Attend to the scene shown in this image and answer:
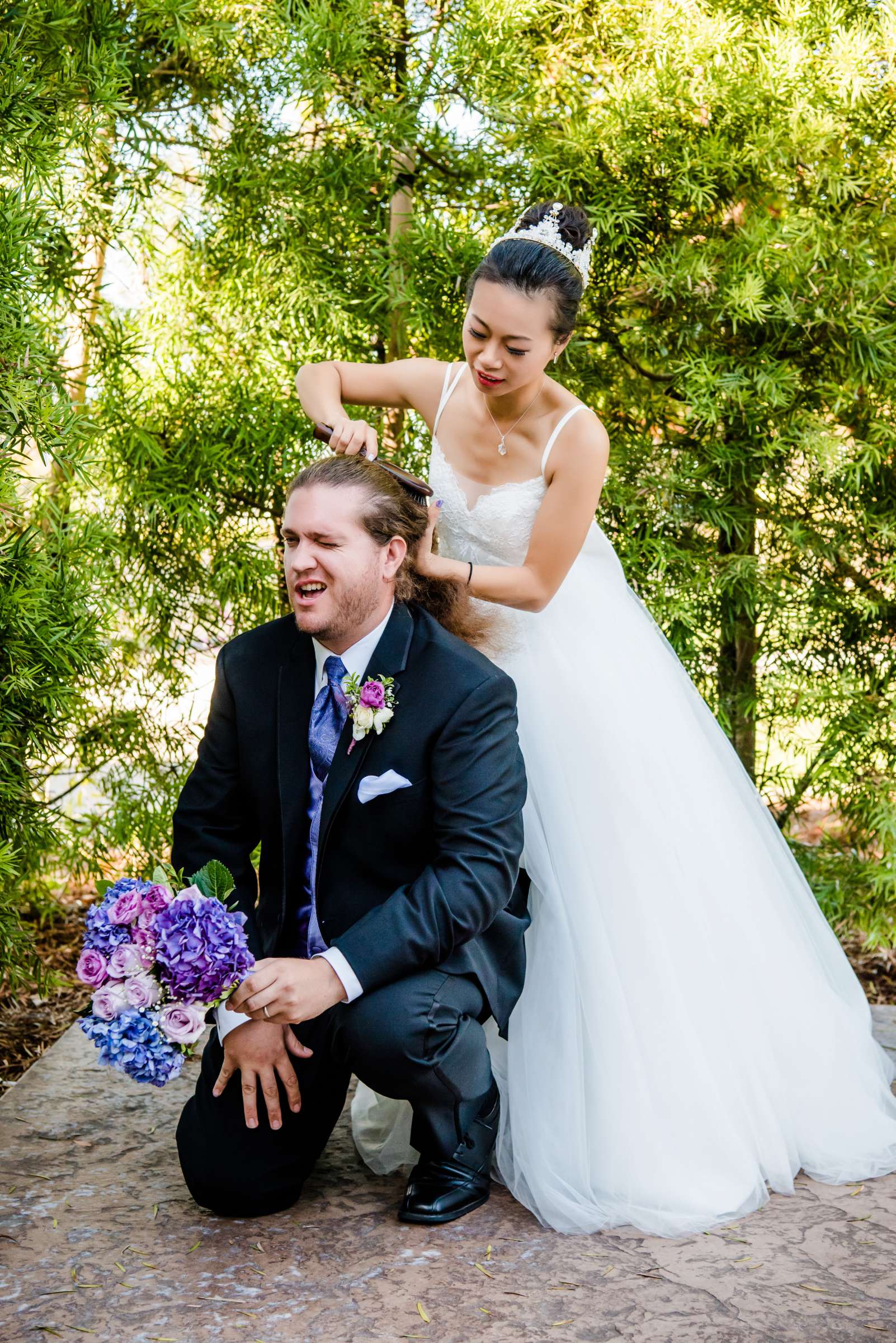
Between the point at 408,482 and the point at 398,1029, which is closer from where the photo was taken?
the point at 398,1029

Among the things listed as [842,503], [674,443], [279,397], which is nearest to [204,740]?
[279,397]

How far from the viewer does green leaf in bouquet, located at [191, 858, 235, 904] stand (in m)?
2.05

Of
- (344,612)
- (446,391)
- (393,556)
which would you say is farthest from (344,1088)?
(446,391)

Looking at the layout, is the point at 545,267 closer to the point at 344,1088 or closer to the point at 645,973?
the point at 645,973

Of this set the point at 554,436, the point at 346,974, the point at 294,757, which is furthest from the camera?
the point at 554,436

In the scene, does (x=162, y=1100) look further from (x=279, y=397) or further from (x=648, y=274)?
(x=648, y=274)

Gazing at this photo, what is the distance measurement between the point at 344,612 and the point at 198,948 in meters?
0.75

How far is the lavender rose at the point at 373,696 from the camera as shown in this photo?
2328 mm

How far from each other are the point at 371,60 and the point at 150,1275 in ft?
10.1

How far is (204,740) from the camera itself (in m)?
2.50

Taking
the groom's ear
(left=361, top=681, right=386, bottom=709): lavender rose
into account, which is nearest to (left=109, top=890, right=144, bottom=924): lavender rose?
(left=361, top=681, right=386, bottom=709): lavender rose

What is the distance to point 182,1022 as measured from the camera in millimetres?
1939

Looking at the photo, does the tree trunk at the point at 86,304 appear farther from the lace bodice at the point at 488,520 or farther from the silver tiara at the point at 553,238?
the silver tiara at the point at 553,238

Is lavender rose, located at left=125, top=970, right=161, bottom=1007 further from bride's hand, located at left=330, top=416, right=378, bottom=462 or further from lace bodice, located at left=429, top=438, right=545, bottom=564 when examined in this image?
lace bodice, located at left=429, top=438, right=545, bottom=564
